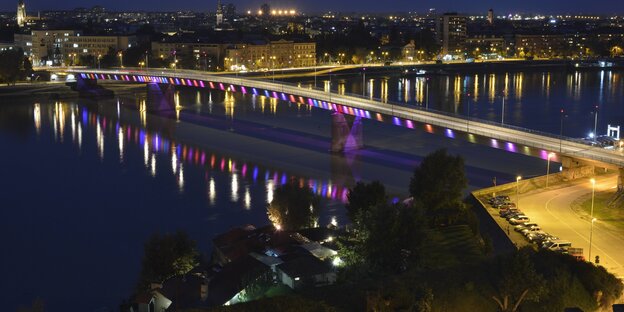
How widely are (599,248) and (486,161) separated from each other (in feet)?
19.2

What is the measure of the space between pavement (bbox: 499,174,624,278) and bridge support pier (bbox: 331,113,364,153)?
5.25 meters

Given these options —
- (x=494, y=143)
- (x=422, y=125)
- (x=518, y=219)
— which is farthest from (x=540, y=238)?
(x=422, y=125)

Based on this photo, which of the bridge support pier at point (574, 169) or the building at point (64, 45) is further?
the building at point (64, 45)

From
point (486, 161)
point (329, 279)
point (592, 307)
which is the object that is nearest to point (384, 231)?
point (329, 279)

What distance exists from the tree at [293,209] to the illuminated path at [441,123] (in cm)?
377

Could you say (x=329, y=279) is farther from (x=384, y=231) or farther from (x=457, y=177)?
(x=457, y=177)

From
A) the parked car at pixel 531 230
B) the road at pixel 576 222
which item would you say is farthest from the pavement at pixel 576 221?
the parked car at pixel 531 230

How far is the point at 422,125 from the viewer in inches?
506

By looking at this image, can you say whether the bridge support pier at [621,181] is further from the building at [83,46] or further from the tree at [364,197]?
the building at [83,46]

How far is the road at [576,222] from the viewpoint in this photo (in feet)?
22.4

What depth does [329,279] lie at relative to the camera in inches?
239

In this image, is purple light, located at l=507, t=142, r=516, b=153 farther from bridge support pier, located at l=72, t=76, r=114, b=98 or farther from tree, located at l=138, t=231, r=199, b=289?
bridge support pier, located at l=72, t=76, r=114, b=98

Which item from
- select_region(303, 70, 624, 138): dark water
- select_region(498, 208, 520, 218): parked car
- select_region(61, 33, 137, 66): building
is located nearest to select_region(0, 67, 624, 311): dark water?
select_region(303, 70, 624, 138): dark water

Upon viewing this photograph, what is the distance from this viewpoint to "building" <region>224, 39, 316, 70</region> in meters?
33.0
